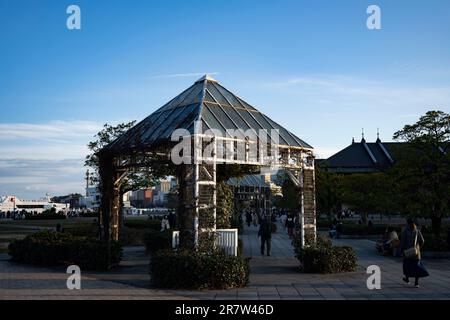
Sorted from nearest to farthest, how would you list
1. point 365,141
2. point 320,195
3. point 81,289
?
point 81,289, point 320,195, point 365,141

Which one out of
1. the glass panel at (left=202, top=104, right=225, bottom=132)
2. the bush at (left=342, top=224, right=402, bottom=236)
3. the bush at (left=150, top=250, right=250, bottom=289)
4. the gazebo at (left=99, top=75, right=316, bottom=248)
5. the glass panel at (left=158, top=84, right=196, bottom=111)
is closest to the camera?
the bush at (left=150, top=250, right=250, bottom=289)

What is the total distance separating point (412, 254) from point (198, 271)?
5370 millimetres

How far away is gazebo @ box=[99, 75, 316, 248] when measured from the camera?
500 inches

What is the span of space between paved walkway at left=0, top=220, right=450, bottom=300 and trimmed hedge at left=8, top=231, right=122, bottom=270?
0.48 m

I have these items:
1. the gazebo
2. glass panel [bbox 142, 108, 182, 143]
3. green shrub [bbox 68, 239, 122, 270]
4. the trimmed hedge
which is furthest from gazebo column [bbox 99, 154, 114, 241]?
glass panel [bbox 142, 108, 182, 143]

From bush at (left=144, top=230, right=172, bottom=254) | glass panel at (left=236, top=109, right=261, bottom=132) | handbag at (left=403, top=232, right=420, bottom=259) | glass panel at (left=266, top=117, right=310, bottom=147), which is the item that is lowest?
bush at (left=144, top=230, right=172, bottom=254)

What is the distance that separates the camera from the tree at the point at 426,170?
22391mm

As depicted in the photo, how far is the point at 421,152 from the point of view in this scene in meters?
24.0

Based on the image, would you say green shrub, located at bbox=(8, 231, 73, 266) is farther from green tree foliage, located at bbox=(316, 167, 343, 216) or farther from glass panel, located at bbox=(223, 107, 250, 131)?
green tree foliage, located at bbox=(316, 167, 343, 216)

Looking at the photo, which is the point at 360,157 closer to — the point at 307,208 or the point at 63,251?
the point at 307,208

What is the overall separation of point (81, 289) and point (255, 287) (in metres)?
4.11
